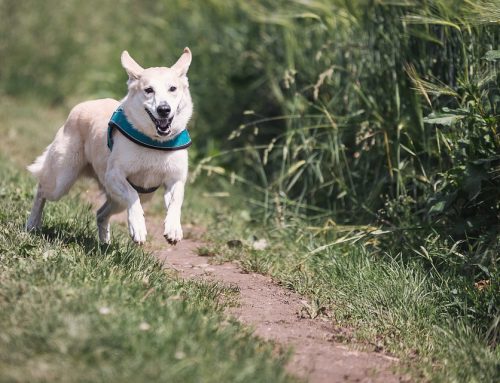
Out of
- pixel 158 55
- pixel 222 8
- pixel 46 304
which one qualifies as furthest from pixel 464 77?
pixel 158 55

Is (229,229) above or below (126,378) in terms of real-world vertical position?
below

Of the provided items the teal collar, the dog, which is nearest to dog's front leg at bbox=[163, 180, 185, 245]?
the dog

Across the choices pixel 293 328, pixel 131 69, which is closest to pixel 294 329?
pixel 293 328

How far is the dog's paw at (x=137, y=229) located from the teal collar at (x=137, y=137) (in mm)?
465

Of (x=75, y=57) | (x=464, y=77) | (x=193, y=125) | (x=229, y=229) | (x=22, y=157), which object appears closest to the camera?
(x=464, y=77)

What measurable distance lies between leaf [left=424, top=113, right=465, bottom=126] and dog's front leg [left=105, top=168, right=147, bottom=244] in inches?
75.3

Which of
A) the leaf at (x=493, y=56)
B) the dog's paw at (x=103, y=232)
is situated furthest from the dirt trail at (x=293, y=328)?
the leaf at (x=493, y=56)

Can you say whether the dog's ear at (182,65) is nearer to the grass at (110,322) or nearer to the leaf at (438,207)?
the grass at (110,322)

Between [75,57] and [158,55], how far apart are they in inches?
90.4

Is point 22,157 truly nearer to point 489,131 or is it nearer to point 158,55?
point 158,55

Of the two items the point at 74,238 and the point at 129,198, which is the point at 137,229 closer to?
the point at 129,198

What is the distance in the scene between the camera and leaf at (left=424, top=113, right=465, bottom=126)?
5.17 m

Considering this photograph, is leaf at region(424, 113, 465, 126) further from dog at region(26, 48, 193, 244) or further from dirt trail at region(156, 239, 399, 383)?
dog at region(26, 48, 193, 244)

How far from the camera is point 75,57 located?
1205 centimetres
